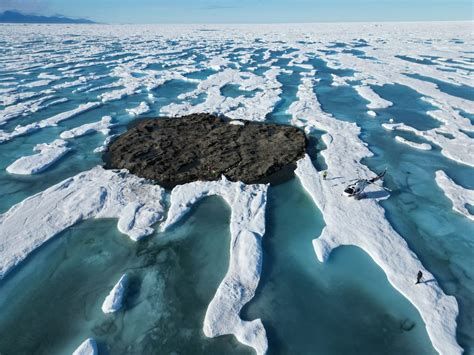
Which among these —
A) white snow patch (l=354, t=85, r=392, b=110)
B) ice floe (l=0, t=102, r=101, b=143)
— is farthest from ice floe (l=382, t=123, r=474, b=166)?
ice floe (l=0, t=102, r=101, b=143)

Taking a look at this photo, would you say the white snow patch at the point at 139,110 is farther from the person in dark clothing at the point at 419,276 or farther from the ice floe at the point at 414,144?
the person in dark clothing at the point at 419,276

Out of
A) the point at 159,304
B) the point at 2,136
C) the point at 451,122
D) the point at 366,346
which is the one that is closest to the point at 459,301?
the point at 366,346

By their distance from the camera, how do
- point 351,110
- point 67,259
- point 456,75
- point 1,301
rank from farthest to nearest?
point 456,75, point 351,110, point 67,259, point 1,301

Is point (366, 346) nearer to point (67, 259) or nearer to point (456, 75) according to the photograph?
→ point (67, 259)

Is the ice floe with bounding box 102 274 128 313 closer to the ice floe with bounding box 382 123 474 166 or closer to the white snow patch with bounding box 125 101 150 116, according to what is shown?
the white snow patch with bounding box 125 101 150 116

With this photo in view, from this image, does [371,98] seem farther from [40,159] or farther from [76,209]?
[40,159]
